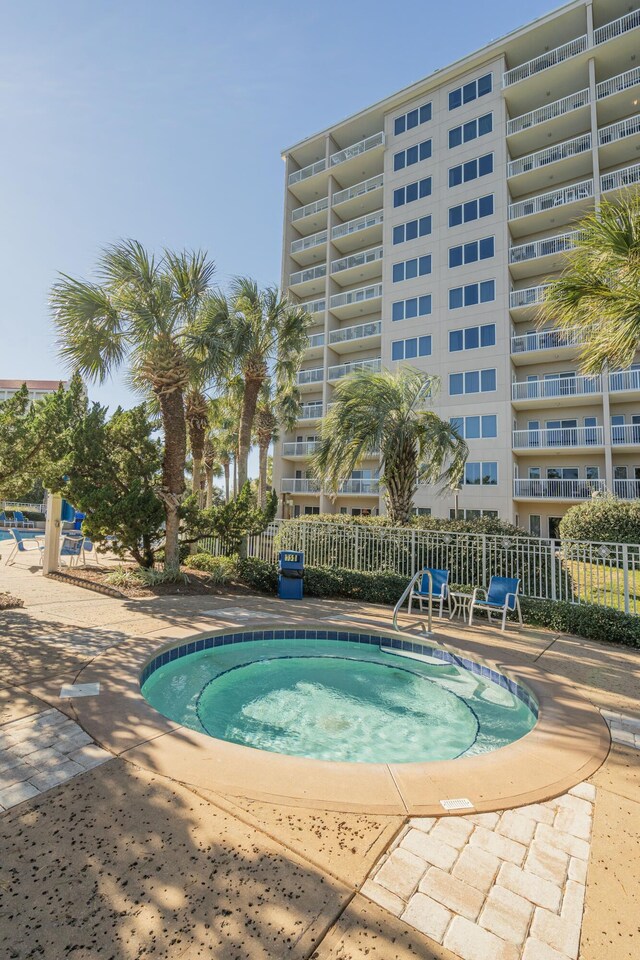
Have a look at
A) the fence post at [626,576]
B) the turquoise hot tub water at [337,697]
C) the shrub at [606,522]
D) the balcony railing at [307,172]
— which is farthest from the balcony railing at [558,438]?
the balcony railing at [307,172]

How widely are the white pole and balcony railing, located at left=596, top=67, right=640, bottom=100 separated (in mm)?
28326

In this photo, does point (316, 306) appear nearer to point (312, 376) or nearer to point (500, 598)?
point (312, 376)

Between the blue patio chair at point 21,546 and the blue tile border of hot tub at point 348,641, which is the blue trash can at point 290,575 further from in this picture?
the blue patio chair at point 21,546

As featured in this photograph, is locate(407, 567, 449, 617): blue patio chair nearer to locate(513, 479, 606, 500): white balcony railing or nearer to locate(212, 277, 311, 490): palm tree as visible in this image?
locate(212, 277, 311, 490): palm tree

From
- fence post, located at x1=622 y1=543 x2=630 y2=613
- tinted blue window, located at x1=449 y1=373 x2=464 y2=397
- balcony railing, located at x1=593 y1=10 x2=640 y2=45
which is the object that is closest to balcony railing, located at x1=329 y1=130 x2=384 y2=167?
balcony railing, located at x1=593 y1=10 x2=640 y2=45

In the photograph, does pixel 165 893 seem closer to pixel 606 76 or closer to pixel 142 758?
pixel 142 758

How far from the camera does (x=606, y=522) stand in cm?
1492

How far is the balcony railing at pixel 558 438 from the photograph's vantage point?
19391 mm

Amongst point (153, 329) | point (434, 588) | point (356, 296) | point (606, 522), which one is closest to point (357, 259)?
point (356, 296)

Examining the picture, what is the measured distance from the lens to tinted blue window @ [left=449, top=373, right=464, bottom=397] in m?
21.8

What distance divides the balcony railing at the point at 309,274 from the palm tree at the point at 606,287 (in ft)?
79.3

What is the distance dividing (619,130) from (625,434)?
1416 centimetres

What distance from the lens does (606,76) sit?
68.0 ft

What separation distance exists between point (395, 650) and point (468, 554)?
3.63 meters
